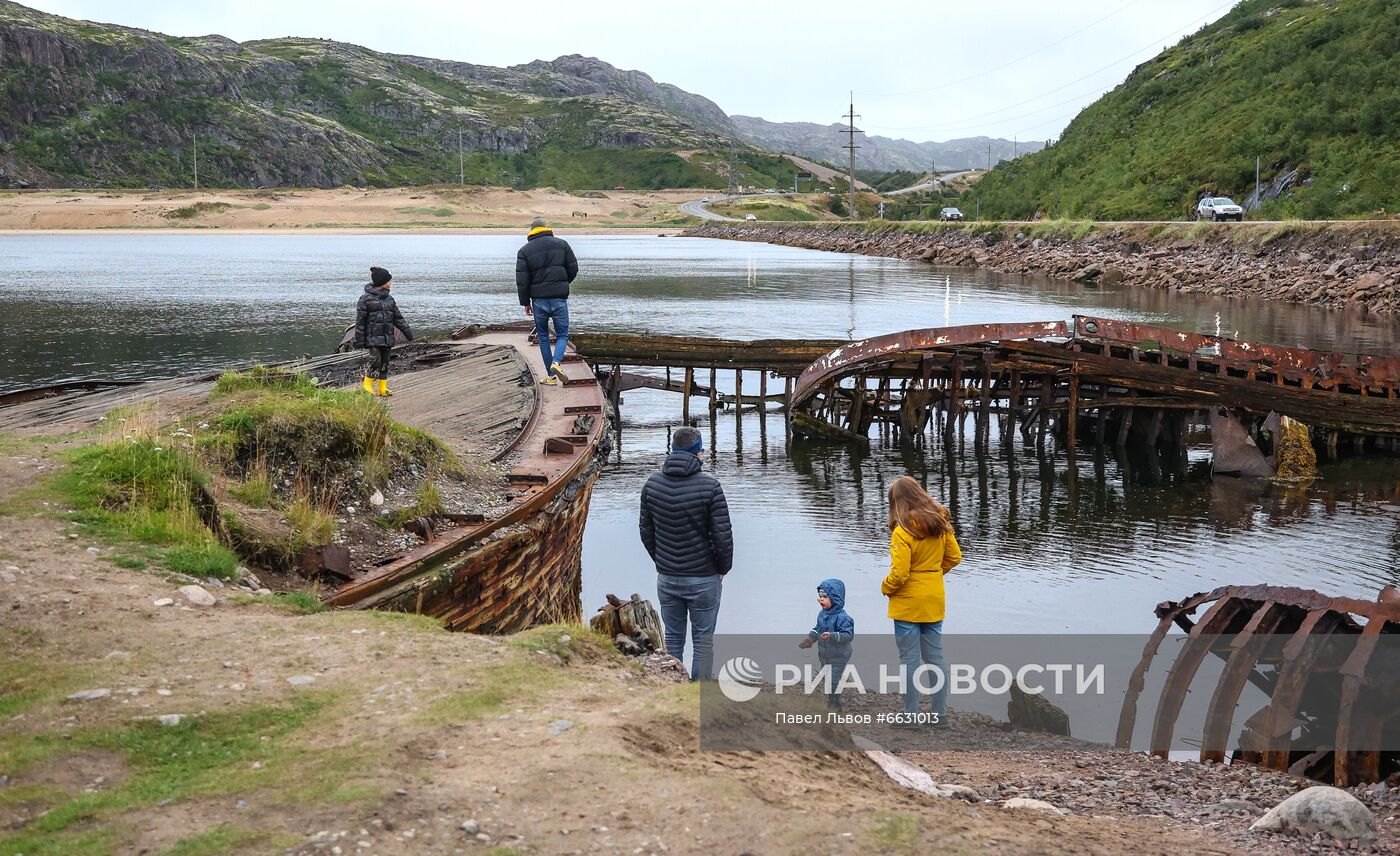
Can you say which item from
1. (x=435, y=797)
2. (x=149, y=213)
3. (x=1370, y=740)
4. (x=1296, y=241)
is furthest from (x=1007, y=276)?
(x=149, y=213)

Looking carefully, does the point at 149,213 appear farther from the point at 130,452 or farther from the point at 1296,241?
the point at 130,452

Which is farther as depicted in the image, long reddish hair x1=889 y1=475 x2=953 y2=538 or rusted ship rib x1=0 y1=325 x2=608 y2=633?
rusted ship rib x1=0 y1=325 x2=608 y2=633

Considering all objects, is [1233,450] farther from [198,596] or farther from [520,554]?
[198,596]

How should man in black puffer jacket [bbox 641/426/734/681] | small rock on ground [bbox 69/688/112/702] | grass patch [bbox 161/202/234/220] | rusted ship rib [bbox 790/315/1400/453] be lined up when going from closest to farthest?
small rock on ground [bbox 69/688/112/702] < man in black puffer jacket [bbox 641/426/734/681] < rusted ship rib [bbox 790/315/1400/453] < grass patch [bbox 161/202/234/220]

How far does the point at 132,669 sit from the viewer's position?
19.5ft

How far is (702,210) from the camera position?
152375 millimetres

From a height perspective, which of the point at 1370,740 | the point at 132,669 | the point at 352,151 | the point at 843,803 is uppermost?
the point at 352,151

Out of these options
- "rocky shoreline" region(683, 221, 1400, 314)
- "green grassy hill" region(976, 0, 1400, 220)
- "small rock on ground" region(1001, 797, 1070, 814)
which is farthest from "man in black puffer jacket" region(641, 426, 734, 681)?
"green grassy hill" region(976, 0, 1400, 220)

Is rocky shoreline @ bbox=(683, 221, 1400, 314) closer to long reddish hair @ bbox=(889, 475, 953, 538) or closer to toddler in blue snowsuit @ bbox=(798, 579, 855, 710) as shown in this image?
toddler in blue snowsuit @ bbox=(798, 579, 855, 710)

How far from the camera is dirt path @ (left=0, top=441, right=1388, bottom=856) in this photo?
4531 mm

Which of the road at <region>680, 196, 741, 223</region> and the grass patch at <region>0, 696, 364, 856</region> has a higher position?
the road at <region>680, 196, 741, 223</region>

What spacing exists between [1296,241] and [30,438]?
173 feet

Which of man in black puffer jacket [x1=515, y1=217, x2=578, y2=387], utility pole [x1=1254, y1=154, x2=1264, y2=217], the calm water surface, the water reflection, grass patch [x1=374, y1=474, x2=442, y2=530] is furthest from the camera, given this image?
utility pole [x1=1254, y1=154, x2=1264, y2=217]

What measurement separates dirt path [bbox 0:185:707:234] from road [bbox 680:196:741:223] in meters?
2.36
